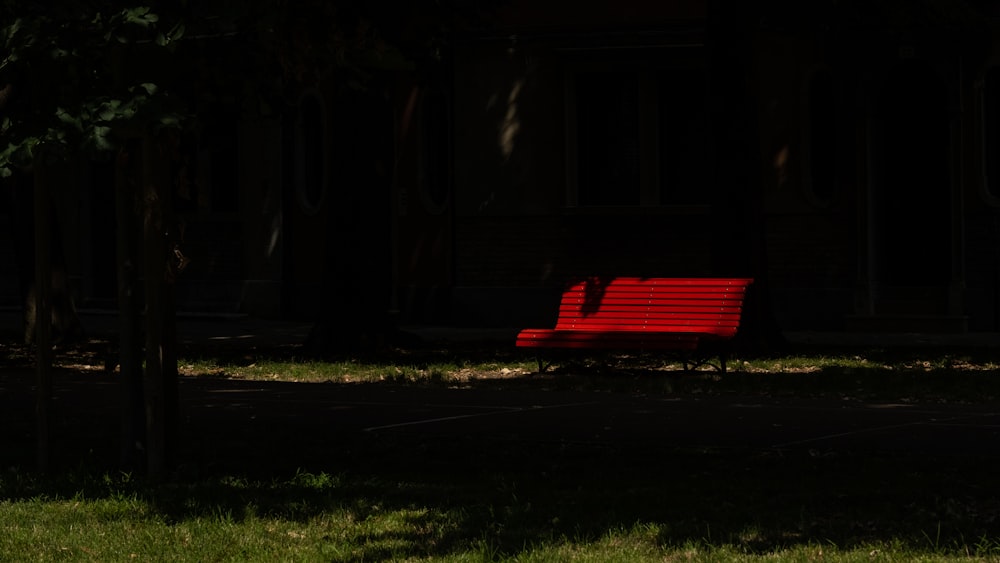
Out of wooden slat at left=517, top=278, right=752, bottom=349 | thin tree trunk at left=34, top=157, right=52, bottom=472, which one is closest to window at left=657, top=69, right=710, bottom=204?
wooden slat at left=517, top=278, right=752, bottom=349

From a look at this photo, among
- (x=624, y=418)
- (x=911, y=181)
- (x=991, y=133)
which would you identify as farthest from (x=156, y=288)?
(x=991, y=133)

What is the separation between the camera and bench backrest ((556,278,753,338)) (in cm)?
1734

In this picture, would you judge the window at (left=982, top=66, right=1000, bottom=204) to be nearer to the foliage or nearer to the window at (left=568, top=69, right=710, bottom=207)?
the window at (left=568, top=69, right=710, bottom=207)

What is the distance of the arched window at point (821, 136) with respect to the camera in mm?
25219

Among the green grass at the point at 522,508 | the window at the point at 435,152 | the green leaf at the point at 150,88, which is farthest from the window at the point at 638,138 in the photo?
the green leaf at the point at 150,88

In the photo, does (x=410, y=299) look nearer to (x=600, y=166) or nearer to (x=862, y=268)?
(x=600, y=166)

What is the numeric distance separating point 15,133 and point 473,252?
682 inches

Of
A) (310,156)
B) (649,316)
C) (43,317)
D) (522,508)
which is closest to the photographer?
(522,508)

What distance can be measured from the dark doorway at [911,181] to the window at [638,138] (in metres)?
2.42

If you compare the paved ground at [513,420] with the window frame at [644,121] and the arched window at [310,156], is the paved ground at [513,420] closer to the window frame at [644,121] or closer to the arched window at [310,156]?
the window frame at [644,121]

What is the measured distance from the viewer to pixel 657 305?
17844 mm

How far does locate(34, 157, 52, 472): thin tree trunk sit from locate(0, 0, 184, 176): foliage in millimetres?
598

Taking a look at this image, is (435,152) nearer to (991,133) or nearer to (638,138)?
(638,138)

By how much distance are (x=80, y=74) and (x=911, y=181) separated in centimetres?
1731
